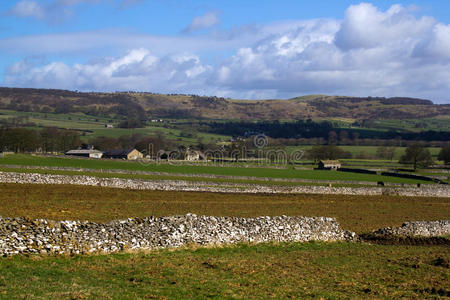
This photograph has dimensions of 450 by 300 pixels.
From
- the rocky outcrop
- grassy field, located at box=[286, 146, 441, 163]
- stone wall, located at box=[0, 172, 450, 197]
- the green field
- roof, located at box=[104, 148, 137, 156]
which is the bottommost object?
stone wall, located at box=[0, 172, 450, 197]

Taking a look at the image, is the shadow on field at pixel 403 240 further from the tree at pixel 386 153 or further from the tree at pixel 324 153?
the tree at pixel 386 153

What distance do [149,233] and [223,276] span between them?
497 cm

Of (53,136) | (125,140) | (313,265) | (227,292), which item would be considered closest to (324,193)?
(313,265)

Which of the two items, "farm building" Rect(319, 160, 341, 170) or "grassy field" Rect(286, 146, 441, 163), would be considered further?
"grassy field" Rect(286, 146, 441, 163)

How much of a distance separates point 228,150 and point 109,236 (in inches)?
4322

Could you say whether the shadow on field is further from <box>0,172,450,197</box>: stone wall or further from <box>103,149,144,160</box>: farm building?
<box>103,149,144,160</box>: farm building

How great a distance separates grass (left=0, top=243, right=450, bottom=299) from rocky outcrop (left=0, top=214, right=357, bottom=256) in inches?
25.9

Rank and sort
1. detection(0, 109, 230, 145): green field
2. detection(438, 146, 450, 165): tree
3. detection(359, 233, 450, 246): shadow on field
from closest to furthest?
detection(359, 233, 450, 246): shadow on field → detection(438, 146, 450, 165): tree → detection(0, 109, 230, 145): green field

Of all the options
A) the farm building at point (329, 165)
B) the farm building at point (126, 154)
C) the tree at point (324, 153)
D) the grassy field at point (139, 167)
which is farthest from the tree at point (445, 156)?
the farm building at point (126, 154)

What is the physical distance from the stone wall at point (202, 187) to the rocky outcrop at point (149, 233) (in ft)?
99.7

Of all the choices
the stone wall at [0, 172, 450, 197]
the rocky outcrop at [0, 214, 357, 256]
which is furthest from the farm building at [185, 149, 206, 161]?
the rocky outcrop at [0, 214, 357, 256]

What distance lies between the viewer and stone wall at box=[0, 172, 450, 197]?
1858 inches

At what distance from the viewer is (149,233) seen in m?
19.1

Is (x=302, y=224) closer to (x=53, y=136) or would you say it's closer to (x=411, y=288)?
(x=411, y=288)
